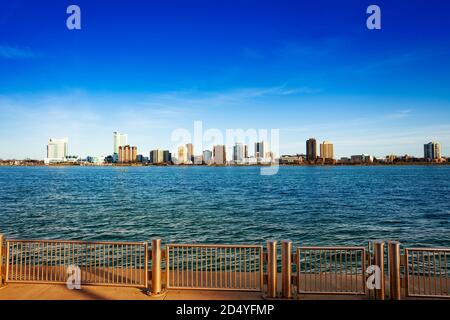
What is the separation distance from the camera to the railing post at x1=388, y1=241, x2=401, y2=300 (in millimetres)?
6969

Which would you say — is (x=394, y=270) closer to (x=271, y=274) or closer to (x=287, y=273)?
(x=287, y=273)

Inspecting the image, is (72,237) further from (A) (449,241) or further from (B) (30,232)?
(A) (449,241)

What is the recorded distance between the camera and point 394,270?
6.98 m

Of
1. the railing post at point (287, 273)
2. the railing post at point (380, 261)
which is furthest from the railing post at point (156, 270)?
the railing post at point (380, 261)

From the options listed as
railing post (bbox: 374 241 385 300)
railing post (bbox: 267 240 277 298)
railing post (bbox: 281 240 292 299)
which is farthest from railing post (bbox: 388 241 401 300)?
railing post (bbox: 267 240 277 298)

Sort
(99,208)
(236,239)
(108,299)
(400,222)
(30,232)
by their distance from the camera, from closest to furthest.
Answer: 1. (108,299)
2. (236,239)
3. (30,232)
4. (400,222)
5. (99,208)

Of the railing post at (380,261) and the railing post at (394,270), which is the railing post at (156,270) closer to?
the railing post at (380,261)

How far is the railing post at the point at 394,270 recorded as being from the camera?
6.97 metres

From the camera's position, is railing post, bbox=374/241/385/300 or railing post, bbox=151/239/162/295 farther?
railing post, bbox=151/239/162/295

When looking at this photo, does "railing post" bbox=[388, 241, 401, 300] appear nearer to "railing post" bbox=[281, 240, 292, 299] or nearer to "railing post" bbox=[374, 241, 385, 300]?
"railing post" bbox=[374, 241, 385, 300]

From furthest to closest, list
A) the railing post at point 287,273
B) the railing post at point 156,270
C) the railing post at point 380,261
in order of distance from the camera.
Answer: the railing post at point 156,270
the railing post at point 287,273
the railing post at point 380,261

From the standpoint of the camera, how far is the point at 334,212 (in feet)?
132
